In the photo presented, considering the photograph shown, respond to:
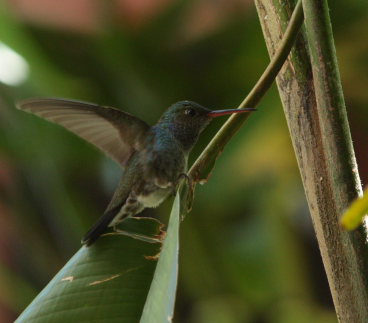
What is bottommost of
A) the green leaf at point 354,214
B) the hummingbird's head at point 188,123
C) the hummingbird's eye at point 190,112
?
the green leaf at point 354,214

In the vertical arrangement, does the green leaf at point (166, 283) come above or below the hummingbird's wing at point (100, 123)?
below

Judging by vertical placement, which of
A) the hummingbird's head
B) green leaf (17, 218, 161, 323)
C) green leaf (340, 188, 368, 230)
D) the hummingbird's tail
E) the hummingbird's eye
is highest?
the hummingbird's eye

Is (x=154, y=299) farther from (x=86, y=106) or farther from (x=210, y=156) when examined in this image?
(x=86, y=106)

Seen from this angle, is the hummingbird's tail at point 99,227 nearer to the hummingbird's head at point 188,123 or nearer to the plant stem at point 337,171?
the hummingbird's head at point 188,123

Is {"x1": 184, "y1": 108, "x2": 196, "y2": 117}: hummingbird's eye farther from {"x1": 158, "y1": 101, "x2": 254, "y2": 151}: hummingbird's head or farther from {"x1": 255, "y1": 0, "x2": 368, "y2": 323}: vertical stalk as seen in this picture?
{"x1": 255, "y1": 0, "x2": 368, "y2": 323}: vertical stalk

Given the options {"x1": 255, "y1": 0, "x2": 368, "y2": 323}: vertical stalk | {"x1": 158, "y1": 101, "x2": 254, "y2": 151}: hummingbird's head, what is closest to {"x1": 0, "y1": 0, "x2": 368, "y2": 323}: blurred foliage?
{"x1": 158, "y1": 101, "x2": 254, "y2": 151}: hummingbird's head

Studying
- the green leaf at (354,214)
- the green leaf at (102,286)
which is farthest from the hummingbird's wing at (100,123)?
the green leaf at (354,214)
